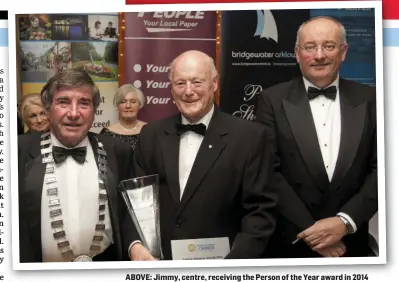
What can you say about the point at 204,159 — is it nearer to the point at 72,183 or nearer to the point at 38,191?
the point at 72,183

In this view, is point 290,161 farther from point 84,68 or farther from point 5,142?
point 5,142

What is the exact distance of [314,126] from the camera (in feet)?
7.73

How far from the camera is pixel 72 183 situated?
2369 millimetres

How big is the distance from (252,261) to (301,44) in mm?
984

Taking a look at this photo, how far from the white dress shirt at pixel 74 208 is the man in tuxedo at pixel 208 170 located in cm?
25

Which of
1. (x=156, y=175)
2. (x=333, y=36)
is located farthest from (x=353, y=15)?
(x=156, y=175)

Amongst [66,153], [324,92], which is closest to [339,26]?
[324,92]

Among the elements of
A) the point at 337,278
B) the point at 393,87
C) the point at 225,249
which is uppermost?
the point at 393,87

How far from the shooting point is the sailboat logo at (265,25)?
237 cm

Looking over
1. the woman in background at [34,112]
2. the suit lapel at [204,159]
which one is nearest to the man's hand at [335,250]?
the suit lapel at [204,159]

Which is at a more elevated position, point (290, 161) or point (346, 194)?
point (290, 161)

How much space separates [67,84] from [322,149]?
1.16m

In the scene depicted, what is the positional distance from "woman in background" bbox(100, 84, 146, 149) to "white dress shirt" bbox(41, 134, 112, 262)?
0.16 metres

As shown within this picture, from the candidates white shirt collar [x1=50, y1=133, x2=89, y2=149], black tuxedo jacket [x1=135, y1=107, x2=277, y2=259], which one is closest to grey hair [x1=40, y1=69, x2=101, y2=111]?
white shirt collar [x1=50, y1=133, x2=89, y2=149]
